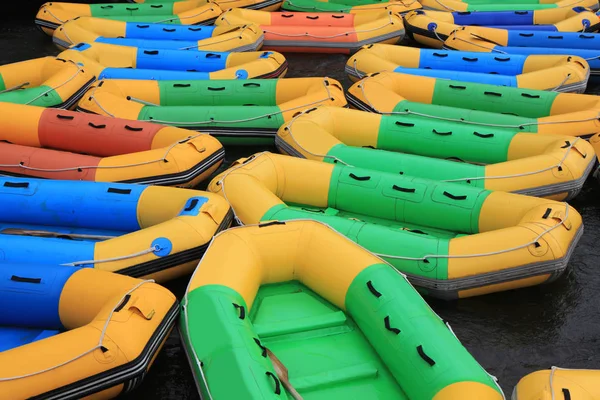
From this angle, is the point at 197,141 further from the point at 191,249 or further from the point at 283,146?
the point at 191,249

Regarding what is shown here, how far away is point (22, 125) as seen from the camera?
5.99 metres

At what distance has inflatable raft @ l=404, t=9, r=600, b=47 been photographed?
8422mm

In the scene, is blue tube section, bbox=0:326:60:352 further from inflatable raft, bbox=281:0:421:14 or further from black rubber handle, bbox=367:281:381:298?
inflatable raft, bbox=281:0:421:14

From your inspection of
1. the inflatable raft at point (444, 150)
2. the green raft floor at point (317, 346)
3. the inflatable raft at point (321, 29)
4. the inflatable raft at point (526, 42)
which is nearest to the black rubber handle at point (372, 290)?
the green raft floor at point (317, 346)

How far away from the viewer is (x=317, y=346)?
402 centimetres

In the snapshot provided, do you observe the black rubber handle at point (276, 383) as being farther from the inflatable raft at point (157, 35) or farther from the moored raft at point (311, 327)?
the inflatable raft at point (157, 35)

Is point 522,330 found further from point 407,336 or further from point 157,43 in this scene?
point 157,43

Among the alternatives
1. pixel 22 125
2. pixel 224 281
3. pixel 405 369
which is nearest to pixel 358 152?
pixel 224 281

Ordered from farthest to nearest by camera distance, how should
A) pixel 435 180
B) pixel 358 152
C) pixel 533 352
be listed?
1. pixel 358 152
2. pixel 435 180
3. pixel 533 352

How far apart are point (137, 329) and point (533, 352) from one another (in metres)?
2.34

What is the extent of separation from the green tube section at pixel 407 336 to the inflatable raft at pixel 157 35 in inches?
180

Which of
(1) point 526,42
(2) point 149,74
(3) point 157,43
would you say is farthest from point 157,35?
(1) point 526,42

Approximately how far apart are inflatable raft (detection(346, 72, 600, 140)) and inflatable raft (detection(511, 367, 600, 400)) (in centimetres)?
290

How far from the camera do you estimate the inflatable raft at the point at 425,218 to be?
4.51 m
